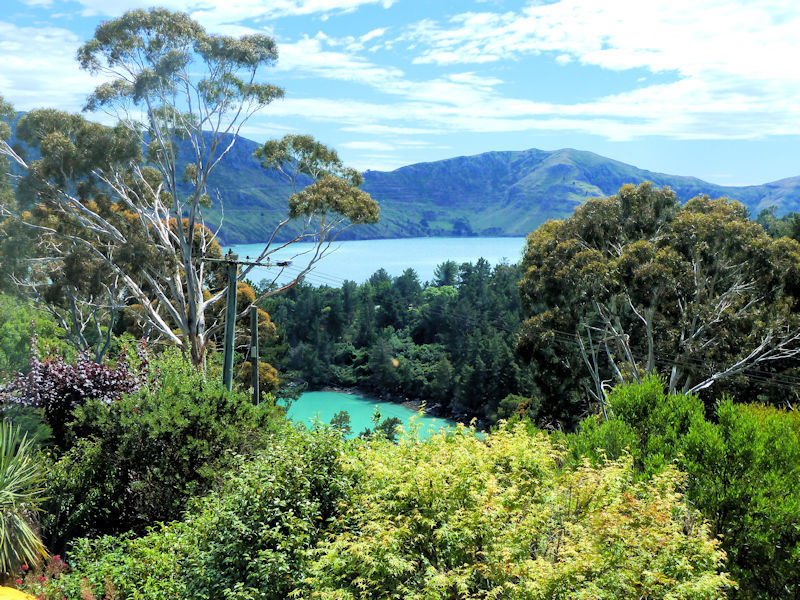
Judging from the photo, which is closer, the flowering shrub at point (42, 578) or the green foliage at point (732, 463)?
the green foliage at point (732, 463)

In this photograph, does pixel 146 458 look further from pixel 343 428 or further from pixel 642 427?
pixel 642 427

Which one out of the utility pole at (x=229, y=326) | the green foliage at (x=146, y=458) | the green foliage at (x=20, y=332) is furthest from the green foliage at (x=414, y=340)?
the green foliage at (x=146, y=458)

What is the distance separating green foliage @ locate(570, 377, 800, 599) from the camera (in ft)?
23.3

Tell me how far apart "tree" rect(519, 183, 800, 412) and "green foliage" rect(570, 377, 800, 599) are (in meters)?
10.8

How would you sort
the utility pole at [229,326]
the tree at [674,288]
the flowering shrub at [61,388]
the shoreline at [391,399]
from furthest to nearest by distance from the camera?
1. the shoreline at [391,399]
2. the tree at [674,288]
3. the utility pole at [229,326]
4. the flowering shrub at [61,388]

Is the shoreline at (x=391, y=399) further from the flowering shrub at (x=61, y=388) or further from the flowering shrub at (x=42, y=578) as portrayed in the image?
the flowering shrub at (x=42, y=578)

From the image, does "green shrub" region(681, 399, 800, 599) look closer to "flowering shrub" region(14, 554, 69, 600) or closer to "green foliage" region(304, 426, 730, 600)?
"green foliage" region(304, 426, 730, 600)

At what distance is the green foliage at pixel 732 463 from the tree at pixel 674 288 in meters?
10.8

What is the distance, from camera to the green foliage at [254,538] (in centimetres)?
662

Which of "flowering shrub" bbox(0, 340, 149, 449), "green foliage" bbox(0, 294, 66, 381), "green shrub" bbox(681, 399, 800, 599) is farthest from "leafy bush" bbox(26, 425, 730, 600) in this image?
"green foliage" bbox(0, 294, 66, 381)

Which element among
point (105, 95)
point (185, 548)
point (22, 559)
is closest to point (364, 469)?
point (185, 548)

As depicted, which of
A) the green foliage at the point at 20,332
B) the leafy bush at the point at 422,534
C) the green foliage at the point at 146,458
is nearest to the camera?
the leafy bush at the point at 422,534

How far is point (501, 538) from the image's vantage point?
563 centimetres

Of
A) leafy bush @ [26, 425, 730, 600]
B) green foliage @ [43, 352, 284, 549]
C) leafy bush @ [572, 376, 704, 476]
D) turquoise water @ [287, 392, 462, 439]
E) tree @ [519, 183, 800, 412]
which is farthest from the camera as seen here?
turquoise water @ [287, 392, 462, 439]
